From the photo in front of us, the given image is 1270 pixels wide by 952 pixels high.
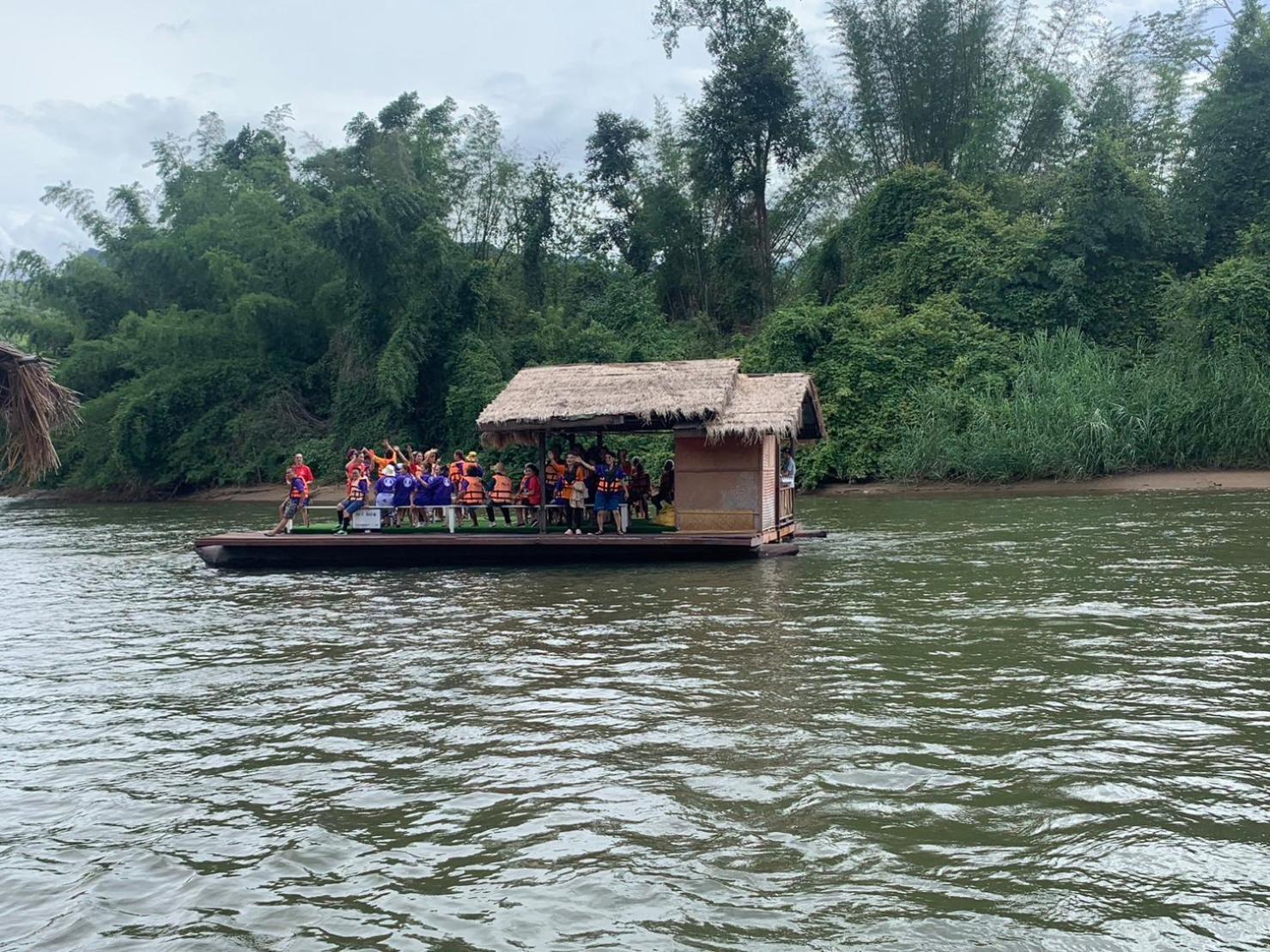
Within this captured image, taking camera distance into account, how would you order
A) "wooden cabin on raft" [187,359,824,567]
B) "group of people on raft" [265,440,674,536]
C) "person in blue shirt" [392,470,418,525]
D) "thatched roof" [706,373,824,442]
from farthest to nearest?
"person in blue shirt" [392,470,418,525] < "group of people on raft" [265,440,674,536] < "wooden cabin on raft" [187,359,824,567] < "thatched roof" [706,373,824,442]

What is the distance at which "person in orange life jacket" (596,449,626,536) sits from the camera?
54.4ft

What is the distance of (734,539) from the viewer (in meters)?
15.3

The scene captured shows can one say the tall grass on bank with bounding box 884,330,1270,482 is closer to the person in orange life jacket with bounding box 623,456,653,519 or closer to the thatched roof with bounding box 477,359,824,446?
the thatched roof with bounding box 477,359,824,446

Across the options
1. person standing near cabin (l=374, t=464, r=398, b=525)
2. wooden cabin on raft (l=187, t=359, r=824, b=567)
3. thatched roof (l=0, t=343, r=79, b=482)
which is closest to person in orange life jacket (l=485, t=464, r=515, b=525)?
wooden cabin on raft (l=187, t=359, r=824, b=567)

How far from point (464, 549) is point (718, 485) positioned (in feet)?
12.4

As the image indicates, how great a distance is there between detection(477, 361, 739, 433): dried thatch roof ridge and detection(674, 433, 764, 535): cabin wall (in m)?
0.57

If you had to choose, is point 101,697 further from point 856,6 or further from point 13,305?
point 13,305

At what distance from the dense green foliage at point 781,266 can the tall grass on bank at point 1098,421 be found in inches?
3.0

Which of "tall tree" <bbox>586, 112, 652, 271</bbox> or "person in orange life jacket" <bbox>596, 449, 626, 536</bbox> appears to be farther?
"tall tree" <bbox>586, 112, 652, 271</bbox>

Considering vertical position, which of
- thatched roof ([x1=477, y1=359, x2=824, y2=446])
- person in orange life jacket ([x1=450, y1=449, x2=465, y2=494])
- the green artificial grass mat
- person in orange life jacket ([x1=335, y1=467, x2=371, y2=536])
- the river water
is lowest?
the river water

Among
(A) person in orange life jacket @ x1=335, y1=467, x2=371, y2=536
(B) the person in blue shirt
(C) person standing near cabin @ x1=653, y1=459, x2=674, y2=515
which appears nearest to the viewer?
(A) person in orange life jacket @ x1=335, y1=467, x2=371, y2=536

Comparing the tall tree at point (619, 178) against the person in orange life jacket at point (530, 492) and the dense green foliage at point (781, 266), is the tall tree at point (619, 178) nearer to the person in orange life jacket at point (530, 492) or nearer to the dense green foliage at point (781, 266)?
the dense green foliage at point (781, 266)

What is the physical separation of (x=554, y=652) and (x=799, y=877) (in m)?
5.15

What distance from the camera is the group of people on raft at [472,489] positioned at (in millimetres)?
17297
